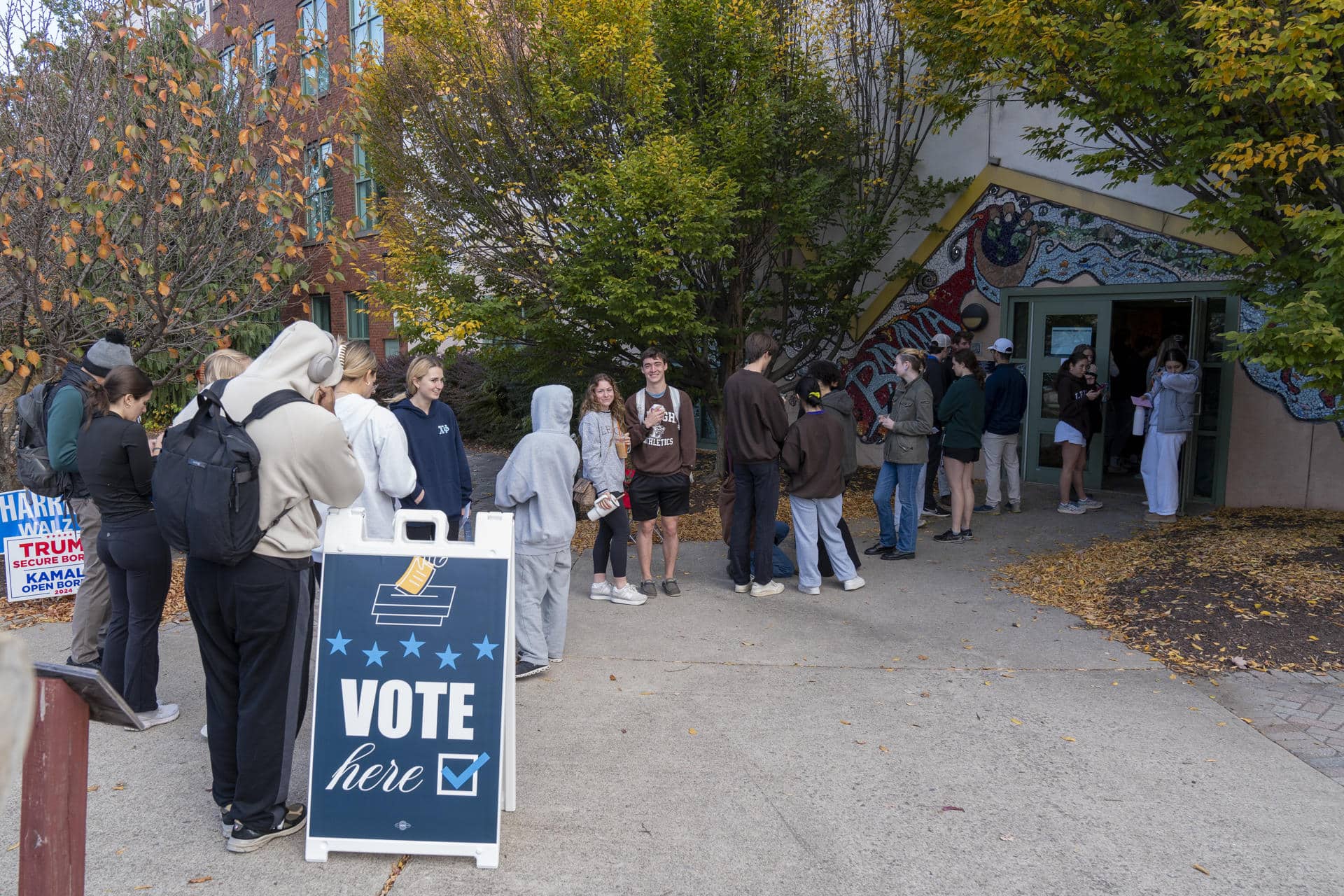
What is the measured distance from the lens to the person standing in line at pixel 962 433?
8.70m

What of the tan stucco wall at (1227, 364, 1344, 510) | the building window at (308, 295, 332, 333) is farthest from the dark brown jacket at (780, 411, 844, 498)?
the building window at (308, 295, 332, 333)

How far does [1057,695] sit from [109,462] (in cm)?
486

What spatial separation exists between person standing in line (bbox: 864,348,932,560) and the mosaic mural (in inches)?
145

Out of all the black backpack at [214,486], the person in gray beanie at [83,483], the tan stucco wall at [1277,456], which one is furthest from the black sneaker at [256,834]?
the tan stucco wall at [1277,456]

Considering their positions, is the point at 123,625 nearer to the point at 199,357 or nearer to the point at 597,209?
the point at 597,209

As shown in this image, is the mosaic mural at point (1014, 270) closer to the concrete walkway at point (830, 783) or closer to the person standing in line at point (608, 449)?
the concrete walkway at point (830, 783)

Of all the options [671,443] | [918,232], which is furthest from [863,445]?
[671,443]

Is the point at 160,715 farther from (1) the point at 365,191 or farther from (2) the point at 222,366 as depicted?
(1) the point at 365,191

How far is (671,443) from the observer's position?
6949mm

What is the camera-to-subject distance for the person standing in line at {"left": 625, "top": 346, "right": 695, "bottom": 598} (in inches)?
273

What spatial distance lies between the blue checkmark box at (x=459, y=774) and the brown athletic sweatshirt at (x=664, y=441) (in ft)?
11.9

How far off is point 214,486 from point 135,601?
170 centimetres

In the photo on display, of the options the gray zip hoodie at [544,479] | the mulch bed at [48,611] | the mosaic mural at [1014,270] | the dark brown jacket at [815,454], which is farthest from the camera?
the mosaic mural at [1014,270]

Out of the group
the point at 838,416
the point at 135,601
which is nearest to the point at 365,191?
the point at 838,416
